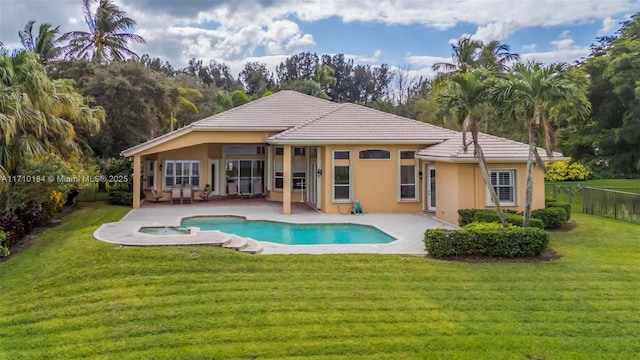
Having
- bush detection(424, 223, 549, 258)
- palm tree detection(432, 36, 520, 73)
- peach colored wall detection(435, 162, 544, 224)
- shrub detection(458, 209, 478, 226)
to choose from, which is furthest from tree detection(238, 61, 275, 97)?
bush detection(424, 223, 549, 258)

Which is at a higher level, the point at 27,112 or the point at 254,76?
the point at 254,76

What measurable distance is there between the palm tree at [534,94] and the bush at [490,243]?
1.65 m

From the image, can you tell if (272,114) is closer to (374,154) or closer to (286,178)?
(286,178)

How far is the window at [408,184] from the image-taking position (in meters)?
19.0

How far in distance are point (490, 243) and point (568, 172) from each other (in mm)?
24402

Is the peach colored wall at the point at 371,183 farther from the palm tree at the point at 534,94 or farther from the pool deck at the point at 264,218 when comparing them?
the palm tree at the point at 534,94

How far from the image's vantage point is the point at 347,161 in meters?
18.7

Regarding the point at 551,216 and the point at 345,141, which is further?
the point at 345,141

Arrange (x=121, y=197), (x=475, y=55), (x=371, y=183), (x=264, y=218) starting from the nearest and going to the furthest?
(x=264, y=218) → (x=371, y=183) → (x=121, y=197) → (x=475, y=55)

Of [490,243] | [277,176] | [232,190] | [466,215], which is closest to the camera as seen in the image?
[490,243]

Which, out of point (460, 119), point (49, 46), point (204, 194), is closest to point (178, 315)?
point (460, 119)

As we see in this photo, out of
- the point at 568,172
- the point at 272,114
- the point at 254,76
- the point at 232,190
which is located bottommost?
the point at 232,190

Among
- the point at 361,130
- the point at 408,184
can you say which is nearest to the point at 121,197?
the point at 361,130

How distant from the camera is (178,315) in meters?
7.28
